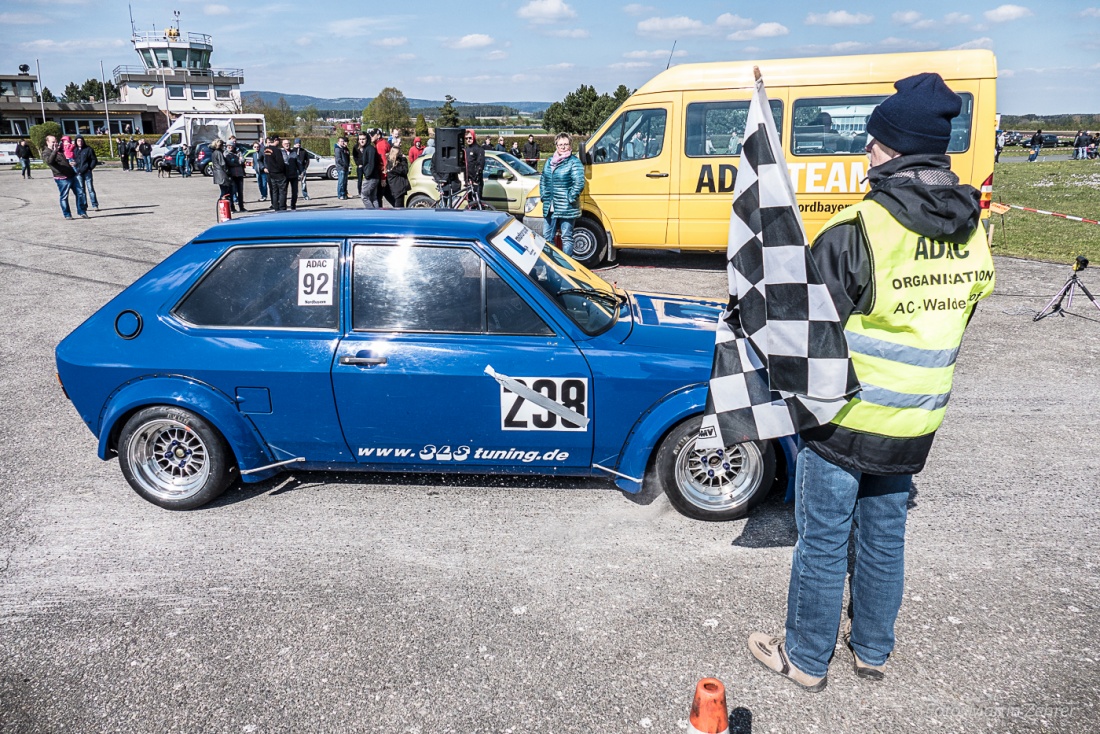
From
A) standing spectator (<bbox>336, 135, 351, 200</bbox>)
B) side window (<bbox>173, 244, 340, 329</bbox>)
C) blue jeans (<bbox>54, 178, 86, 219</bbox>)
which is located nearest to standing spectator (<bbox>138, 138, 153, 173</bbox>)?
blue jeans (<bbox>54, 178, 86, 219</bbox>)

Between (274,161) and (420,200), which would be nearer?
(420,200)

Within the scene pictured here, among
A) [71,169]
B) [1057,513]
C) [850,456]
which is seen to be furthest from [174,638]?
[71,169]

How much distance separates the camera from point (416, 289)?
413cm

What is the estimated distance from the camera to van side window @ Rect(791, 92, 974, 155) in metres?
9.55

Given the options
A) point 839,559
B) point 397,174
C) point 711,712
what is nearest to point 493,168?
point 397,174

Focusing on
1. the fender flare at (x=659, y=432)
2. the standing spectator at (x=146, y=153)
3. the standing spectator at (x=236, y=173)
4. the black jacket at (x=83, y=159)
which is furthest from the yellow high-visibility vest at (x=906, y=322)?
the standing spectator at (x=146, y=153)

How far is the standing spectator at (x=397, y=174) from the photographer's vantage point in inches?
577

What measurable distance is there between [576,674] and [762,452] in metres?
1.56

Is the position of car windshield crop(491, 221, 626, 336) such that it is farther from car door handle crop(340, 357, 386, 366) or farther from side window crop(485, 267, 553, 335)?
car door handle crop(340, 357, 386, 366)

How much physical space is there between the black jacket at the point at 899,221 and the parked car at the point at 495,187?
13.3 m

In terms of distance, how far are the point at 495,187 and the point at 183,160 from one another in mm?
22062

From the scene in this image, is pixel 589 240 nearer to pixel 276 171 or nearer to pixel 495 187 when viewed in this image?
pixel 495 187

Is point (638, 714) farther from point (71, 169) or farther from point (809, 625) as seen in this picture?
point (71, 169)

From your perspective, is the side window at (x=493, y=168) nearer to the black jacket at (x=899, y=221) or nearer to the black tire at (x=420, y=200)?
→ the black tire at (x=420, y=200)
